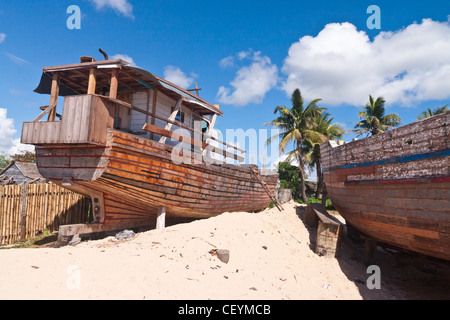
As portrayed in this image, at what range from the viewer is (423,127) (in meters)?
4.43

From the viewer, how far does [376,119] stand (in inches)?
951

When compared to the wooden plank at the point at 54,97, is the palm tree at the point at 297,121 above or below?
above

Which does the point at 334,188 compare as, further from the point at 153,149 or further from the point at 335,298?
the point at 153,149

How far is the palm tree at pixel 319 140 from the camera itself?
22062mm

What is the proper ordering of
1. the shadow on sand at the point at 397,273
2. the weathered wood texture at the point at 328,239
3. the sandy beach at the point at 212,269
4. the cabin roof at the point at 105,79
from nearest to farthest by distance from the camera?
the sandy beach at the point at 212,269, the shadow on sand at the point at 397,273, the cabin roof at the point at 105,79, the weathered wood texture at the point at 328,239

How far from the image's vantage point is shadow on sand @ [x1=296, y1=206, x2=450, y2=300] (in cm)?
546

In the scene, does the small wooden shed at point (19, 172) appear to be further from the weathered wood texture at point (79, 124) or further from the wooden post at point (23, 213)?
the weathered wood texture at point (79, 124)

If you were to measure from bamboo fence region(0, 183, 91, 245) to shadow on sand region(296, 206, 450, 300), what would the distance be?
28.6 ft

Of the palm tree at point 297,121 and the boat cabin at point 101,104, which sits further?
the palm tree at point 297,121

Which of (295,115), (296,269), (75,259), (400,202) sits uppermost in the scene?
(295,115)

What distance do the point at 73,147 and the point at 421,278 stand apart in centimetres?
964

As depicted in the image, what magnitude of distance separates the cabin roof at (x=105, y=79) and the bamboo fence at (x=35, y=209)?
3.39m

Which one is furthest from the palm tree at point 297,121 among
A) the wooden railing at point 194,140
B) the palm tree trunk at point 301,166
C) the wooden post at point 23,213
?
the wooden post at point 23,213

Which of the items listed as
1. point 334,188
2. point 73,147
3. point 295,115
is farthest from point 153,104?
point 295,115
